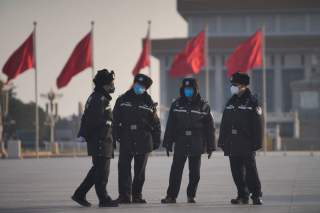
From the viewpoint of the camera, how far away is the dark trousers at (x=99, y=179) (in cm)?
1473

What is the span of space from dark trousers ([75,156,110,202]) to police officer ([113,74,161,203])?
1.65 ft

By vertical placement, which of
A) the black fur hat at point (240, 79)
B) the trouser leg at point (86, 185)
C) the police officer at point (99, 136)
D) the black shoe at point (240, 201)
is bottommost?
the black shoe at point (240, 201)

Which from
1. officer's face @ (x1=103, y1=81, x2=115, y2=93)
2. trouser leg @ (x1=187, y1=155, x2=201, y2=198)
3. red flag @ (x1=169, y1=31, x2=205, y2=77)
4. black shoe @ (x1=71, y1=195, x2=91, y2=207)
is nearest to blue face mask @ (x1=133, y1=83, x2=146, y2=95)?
officer's face @ (x1=103, y1=81, x2=115, y2=93)

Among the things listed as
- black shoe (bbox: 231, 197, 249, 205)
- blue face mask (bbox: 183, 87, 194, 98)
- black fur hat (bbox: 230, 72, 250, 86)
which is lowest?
black shoe (bbox: 231, 197, 249, 205)

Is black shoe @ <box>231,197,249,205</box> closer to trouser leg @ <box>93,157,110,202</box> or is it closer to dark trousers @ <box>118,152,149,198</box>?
dark trousers @ <box>118,152,149,198</box>

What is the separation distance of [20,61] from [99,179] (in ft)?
92.4

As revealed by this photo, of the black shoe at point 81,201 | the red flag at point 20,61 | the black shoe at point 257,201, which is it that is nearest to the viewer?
the black shoe at point 81,201

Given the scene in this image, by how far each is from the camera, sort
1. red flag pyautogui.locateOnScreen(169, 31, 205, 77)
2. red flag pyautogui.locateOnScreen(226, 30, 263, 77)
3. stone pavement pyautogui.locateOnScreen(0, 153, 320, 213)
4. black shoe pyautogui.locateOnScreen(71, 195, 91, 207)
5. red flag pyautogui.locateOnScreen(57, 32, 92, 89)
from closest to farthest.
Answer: stone pavement pyautogui.locateOnScreen(0, 153, 320, 213), black shoe pyautogui.locateOnScreen(71, 195, 91, 207), red flag pyautogui.locateOnScreen(57, 32, 92, 89), red flag pyautogui.locateOnScreen(226, 30, 263, 77), red flag pyautogui.locateOnScreen(169, 31, 205, 77)

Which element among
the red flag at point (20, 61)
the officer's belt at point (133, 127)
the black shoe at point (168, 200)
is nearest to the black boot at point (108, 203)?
the black shoe at point (168, 200)

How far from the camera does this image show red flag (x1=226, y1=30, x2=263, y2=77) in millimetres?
46031

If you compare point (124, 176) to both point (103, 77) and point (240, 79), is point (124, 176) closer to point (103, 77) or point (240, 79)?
point (103, 77)

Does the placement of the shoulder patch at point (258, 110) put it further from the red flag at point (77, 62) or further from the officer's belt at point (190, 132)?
the red flag at point (77, 62)

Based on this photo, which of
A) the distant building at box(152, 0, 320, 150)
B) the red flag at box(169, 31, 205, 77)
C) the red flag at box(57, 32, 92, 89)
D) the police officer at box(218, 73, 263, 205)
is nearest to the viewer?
the police officer at box(218, 73, 263, 205)

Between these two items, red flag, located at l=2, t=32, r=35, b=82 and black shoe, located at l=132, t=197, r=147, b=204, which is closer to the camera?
black shoe, located at l=132, t=197, r=147, b=204
